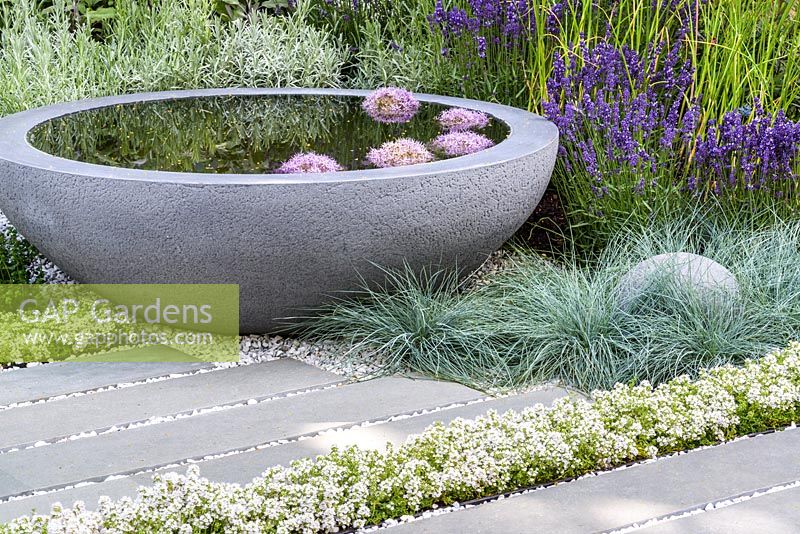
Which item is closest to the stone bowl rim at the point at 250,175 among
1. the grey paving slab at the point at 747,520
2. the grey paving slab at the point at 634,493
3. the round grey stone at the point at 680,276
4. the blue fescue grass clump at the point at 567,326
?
the blue fescue grass clump at the point at 567,326

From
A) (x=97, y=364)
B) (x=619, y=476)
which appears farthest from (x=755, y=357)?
(x=97, y=364)

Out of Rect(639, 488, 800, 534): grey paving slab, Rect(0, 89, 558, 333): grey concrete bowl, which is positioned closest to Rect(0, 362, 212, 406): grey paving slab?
Rect(0, 89, 558, 333): grey concrete bowl

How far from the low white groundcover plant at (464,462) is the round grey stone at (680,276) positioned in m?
0.45

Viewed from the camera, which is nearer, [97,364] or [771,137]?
Result: [97,364]

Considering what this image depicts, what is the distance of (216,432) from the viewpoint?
9.30 ft

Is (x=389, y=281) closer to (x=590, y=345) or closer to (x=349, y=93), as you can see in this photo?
(x=590, y=345)

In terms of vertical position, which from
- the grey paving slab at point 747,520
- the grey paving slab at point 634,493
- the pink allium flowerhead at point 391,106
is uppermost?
the pink allium flowerhead at point 391,106

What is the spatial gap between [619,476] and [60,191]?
200cm

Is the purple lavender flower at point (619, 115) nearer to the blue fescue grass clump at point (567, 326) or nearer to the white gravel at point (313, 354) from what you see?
the blue fescue grass clump at point (567, 326)

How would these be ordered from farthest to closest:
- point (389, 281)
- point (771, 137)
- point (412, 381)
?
point (771, 137) < point (389, 281) < point (412, 381)

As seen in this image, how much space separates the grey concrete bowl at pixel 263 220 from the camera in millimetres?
3199

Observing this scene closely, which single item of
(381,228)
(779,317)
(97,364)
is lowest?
(97,364)

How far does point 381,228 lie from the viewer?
333 centimetres

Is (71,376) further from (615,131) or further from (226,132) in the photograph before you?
(615,131)
